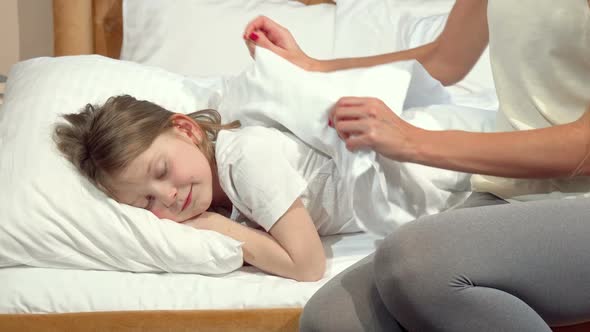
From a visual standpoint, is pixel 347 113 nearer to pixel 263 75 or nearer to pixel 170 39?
pixel 263 75

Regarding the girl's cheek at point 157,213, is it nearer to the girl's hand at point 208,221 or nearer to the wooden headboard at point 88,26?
the girl's hand at point 208,221

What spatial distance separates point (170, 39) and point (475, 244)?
48.4 inches

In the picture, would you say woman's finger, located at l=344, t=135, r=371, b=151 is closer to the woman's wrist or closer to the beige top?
the woman's wrist

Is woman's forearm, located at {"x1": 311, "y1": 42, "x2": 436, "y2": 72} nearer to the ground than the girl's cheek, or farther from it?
farther from it

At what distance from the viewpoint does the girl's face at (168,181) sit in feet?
4.52

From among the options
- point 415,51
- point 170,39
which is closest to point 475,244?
point 415,51

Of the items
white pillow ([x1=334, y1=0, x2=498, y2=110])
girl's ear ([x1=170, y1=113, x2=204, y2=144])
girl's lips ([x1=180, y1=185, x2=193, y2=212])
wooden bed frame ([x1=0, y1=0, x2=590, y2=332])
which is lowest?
wooden bed frame ([x1=0, y1=0, x2=590, y2=332])

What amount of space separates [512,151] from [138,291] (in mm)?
629

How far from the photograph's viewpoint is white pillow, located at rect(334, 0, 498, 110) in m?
1.98

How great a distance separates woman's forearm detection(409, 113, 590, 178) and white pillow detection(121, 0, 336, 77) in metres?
0.82

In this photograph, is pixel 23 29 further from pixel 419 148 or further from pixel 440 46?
pixel 419 148

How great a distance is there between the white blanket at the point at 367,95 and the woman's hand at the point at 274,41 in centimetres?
8

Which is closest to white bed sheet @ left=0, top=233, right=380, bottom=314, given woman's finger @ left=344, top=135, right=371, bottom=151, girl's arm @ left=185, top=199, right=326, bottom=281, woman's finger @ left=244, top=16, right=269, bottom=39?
girl's arm @ left=185, top=199, right=326, bottom=281

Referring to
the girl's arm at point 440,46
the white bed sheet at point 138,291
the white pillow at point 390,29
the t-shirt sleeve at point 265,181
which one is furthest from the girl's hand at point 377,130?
the white pillow at point 390,29
